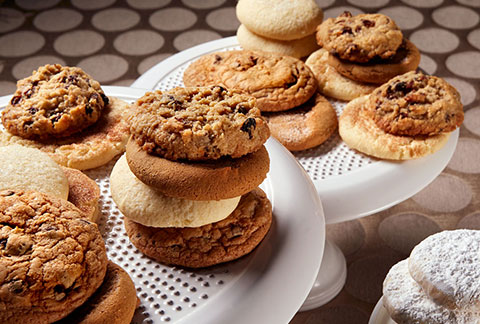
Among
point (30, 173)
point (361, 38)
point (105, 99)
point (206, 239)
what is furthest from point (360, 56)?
point (30, 173)

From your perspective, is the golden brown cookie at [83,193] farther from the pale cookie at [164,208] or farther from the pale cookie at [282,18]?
the pale cookie at [282,18]

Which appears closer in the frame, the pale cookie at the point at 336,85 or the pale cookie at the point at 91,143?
the pale cookie at the point at 91,143

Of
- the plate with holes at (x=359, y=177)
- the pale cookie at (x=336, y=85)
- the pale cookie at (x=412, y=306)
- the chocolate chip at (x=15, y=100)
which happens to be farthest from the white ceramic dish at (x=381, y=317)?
the chocolate chip at (x=15, y=100)

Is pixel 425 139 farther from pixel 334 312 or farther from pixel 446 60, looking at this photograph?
pixel 446 60

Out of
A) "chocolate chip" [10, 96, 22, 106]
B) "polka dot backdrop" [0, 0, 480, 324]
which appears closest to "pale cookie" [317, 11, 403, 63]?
"polka dot backdrop" [0, 0, 480, 324]

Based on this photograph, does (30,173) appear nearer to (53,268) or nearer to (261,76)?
(53,268)

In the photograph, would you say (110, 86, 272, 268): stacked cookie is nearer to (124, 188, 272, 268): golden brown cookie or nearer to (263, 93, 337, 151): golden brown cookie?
(124, 188, 272, 268): golden brown cookie
